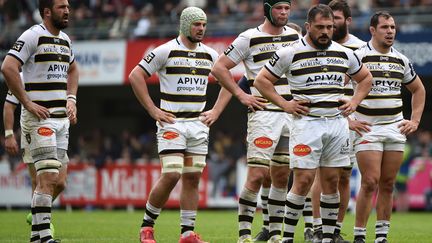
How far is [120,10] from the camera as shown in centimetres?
3094

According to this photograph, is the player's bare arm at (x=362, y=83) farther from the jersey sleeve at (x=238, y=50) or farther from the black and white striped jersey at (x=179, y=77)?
the black and white striped jersey at (x=179, y=77)

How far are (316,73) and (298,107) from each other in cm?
39

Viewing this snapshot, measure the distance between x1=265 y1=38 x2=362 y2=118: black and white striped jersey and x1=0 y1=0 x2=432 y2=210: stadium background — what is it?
1236 centimetres

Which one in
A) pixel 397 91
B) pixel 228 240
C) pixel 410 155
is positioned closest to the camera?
pixel 397 91

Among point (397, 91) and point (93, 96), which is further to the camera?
point (93, 96)

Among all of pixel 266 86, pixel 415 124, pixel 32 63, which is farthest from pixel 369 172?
pixel 32 63

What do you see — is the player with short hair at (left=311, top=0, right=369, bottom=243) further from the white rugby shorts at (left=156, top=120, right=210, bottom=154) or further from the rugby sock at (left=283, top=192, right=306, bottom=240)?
the white rugby shorts at (left=156, top=120, right=210, bottom=154)

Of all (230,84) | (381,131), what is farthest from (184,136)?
(381,131)

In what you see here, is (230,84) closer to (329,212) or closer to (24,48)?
(329,212)

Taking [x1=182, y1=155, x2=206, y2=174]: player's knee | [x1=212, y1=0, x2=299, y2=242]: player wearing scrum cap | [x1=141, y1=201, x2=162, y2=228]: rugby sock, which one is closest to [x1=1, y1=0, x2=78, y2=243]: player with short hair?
[x1=141, y1=201, x2=162, y2=228]: rugby sock

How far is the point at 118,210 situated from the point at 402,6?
858cm

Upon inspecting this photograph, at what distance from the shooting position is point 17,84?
35.7 feet

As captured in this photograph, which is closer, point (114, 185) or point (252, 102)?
point (252, 102)

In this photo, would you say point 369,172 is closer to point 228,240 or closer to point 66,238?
point 228,240
